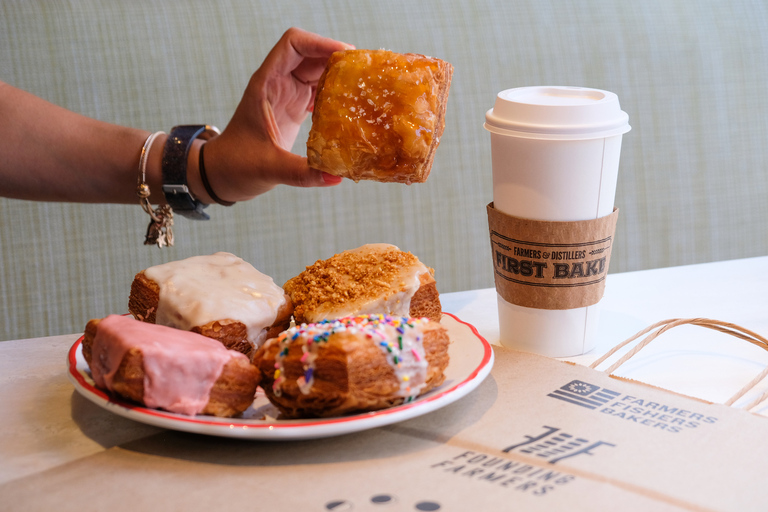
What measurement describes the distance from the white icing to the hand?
284mm

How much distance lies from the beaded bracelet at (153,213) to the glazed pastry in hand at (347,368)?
27.5 inches

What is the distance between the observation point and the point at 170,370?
742 millimetres

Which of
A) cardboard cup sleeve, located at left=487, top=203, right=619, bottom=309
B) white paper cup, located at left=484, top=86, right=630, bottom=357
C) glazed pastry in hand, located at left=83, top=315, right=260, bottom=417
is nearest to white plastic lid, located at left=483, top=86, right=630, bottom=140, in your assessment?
white paper cup, located at left=484, top=86, right=630, bottom=357

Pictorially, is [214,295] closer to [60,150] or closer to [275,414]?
[275,414]

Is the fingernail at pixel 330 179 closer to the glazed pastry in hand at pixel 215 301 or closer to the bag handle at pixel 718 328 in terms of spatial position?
the glazed pastry in hand at pixel 215 301

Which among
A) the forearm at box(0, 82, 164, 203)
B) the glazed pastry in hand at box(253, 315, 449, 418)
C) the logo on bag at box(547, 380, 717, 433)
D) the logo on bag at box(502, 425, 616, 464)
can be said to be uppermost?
the forearm at box(0, 82, 164, 203)

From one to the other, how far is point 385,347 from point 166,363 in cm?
23

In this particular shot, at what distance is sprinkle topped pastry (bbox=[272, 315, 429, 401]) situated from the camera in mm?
759

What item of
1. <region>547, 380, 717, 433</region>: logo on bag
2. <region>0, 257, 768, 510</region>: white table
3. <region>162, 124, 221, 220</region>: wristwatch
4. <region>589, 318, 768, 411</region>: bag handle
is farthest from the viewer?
<region>162, 124, 221, 220</region>: wristwatch

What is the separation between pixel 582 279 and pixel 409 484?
18.4 inches

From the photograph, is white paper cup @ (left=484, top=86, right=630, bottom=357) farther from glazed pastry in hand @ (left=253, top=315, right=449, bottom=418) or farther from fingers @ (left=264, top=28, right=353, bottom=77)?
fingers @ (left=264, top=28, right=353, bottom=77)

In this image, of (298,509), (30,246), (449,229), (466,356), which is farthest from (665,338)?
(30,246)

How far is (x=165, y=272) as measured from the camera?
99 cm

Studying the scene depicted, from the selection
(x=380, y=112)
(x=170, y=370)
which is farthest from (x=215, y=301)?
(x=380, y=112)
